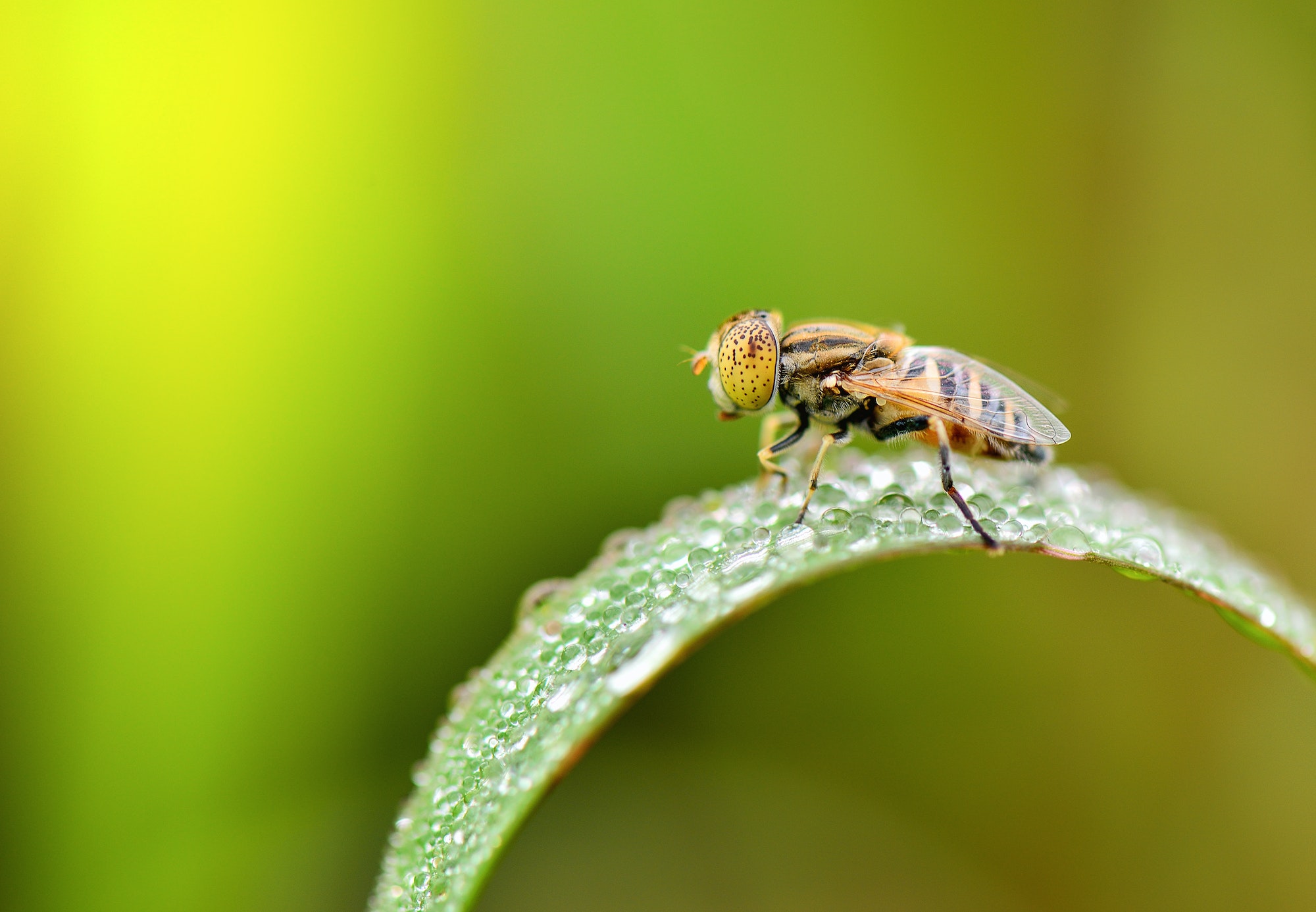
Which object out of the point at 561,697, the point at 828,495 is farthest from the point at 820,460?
the point at 561,697

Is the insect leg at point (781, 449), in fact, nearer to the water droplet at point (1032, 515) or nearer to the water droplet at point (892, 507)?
the water droplet at point (892, 507)

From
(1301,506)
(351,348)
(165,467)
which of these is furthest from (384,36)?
(1301,506)

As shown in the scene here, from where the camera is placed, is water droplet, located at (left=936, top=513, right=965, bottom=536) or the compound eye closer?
water droplet, located at (left=936, top=513, right=965, bottom=536)

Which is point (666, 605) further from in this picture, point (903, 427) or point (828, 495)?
point (903, 427)

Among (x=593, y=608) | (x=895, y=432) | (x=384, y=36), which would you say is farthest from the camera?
(x=384, y=36)

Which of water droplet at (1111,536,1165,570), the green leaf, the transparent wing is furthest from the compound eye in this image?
water droplet at (1111,536,1165,570)

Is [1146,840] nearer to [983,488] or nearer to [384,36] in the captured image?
[983,488]

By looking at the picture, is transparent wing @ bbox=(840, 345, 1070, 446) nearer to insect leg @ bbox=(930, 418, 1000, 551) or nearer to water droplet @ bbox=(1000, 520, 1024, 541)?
insect leg @ bbox=(930, 418, 1000, 551)
